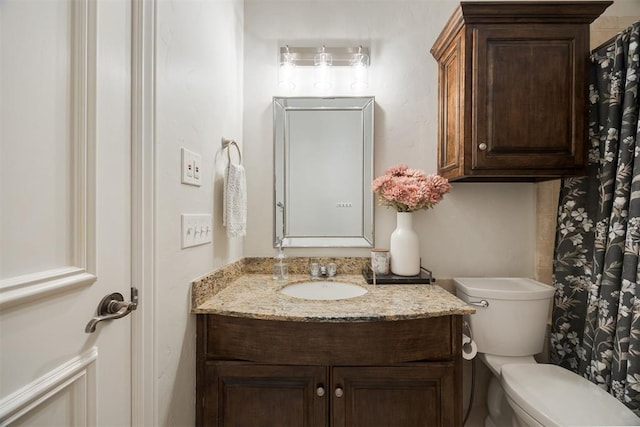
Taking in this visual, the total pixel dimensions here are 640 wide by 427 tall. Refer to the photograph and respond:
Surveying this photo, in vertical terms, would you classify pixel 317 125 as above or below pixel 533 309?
above

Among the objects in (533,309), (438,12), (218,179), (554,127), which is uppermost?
(438,12)

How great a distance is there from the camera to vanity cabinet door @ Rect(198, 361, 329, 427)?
1.09 metres

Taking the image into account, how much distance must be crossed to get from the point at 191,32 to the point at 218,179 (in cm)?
56

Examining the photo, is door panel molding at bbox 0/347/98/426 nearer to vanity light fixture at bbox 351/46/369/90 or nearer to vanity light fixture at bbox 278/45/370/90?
vanity light fixture at bbox 278/45/370/90

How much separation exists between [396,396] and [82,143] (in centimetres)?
123

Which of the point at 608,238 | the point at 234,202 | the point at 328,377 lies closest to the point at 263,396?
the point at 328,377

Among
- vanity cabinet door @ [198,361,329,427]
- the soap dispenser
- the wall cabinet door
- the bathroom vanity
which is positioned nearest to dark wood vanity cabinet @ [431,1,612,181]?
the wall cabinet door

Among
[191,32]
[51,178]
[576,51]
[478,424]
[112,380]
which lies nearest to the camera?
[51,178]

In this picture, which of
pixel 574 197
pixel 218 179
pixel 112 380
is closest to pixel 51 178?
pixel 112 380

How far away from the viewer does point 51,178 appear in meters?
0.60

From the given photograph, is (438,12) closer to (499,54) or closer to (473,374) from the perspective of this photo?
(499,54)

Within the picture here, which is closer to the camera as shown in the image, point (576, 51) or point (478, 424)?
point (576, 51)

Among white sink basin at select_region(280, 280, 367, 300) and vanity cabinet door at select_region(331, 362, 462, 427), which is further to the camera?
white sink basin at select_region(280, 280, 367, 300)

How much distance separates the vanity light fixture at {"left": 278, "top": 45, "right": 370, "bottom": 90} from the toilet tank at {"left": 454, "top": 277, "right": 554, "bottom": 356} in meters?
1.29
